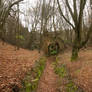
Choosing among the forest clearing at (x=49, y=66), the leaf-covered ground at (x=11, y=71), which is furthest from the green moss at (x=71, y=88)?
the leaf-covered ground at (x=11, y=71)

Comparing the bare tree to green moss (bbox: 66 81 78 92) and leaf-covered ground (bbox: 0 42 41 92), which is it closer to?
leaf-covered ground (bbox: 0 42 41 92)

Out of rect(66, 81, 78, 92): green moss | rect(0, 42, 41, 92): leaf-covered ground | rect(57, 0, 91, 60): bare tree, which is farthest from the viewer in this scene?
rect(57, 0, 91, 60): bare tree

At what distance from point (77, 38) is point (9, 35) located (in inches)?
767

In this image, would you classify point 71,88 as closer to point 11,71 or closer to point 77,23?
point 11,71

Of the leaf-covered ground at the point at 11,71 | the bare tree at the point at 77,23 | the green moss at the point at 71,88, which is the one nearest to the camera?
the leaf-covered ground at the point at 11,71

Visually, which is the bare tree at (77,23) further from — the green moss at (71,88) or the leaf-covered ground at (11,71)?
the green moss at (71,88)

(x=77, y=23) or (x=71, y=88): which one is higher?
(x=77, y=23)

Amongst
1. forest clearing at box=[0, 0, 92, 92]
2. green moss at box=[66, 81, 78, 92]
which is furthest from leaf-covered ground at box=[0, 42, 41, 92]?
green moss at box=[66, 81, 78, 92]

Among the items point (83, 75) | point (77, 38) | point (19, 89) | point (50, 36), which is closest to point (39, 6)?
point (50, 36)

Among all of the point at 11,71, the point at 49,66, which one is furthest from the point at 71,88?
the point at 49,66

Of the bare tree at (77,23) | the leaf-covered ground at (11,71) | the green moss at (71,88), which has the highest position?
the bare tree at (77,23)

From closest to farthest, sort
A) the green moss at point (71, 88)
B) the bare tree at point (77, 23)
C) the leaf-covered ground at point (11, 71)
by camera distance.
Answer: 1. the leaf-covered ground at point (11, 71)
2. the green moss at point (71, 88)
3. the bare tree at point (77, 23)

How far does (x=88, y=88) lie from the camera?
16.2 feet

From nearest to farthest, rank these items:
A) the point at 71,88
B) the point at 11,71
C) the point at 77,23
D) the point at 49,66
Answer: the point at 71,88, the point at 11,71, the point at 77,23, the point at 49,66
